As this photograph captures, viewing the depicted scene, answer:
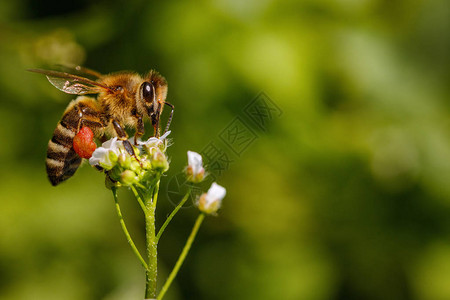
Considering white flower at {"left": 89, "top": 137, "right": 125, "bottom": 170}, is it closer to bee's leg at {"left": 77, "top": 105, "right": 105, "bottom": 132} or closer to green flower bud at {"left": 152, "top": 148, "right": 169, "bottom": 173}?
green flower bud at {"left": 152, "top": 148, "right": 169, "bottom": 173}

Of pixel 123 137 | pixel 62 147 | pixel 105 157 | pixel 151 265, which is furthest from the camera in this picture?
pixel 62 147

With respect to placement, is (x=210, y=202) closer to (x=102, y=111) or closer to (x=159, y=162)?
(x=159, y=162)

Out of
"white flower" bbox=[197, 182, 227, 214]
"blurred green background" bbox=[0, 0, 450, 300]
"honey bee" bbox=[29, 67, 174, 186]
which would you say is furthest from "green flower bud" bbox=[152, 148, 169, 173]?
"blurred green background" bbox=[0, 0, 450, 300]

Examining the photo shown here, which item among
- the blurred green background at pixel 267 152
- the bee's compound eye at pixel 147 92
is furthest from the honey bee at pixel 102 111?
the blurred green background at pixel 267 152

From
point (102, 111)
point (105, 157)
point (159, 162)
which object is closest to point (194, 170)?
point (159, 162)

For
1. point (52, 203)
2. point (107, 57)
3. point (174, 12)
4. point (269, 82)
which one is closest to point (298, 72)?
point (269, 82)

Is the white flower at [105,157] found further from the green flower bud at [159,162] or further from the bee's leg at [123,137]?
the green flower bud at [159,162]
